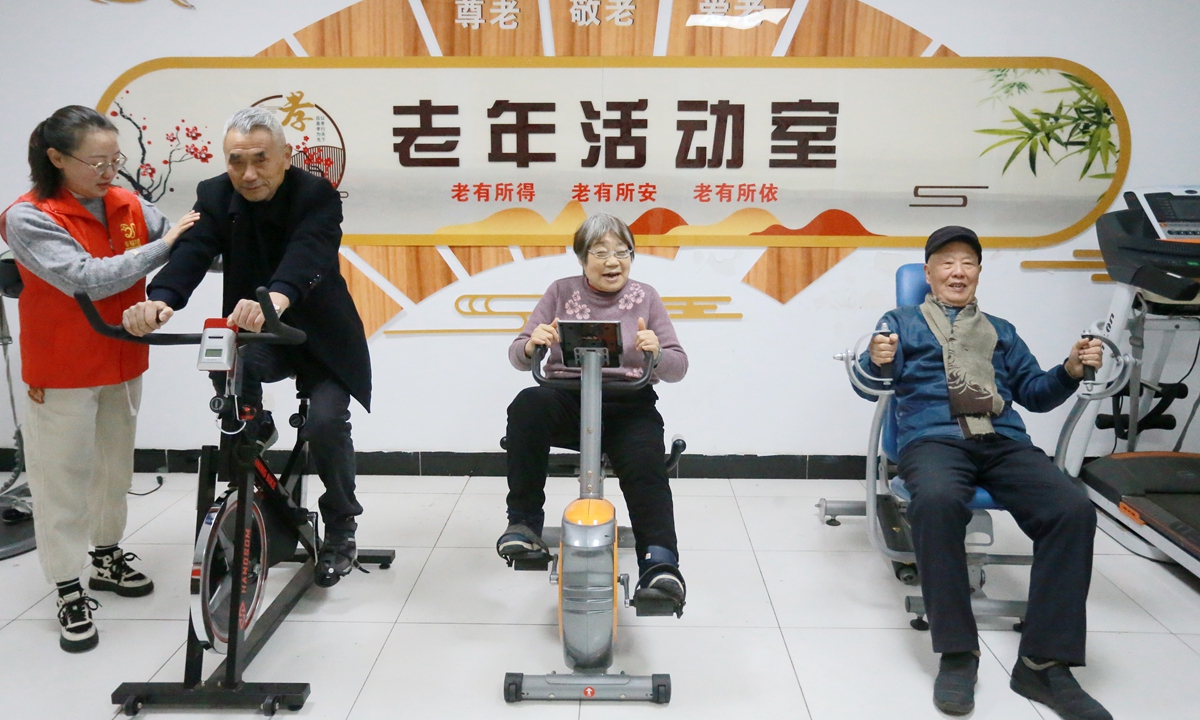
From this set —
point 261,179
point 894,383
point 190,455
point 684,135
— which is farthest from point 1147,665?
point 190,455

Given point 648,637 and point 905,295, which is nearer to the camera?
point 648,637

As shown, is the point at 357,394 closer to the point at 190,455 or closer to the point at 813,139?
the point at 190,455

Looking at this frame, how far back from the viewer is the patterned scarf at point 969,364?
2.58 meters

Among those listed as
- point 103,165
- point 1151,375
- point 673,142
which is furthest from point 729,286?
point 103,165

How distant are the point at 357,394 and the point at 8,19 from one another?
8.37ft

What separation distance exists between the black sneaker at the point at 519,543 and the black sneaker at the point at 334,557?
23.4 inches

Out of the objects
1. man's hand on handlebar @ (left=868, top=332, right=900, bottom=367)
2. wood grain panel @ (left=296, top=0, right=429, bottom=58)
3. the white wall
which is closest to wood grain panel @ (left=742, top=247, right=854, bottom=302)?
the white wall

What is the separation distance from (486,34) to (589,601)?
2.47 m

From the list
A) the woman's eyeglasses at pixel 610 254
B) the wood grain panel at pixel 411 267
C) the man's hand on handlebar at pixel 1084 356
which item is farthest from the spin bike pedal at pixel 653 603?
the wood grain panel at pixel 411 267

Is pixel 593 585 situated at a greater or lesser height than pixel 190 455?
greater

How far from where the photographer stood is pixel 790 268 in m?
3.69

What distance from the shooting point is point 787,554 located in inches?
123

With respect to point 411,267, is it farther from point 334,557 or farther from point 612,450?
point 612,450

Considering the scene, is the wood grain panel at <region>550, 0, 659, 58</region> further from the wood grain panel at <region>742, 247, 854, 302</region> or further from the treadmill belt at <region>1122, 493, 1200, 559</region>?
the treadmill belt at <region>1122, 493, 1200, 559</region>
